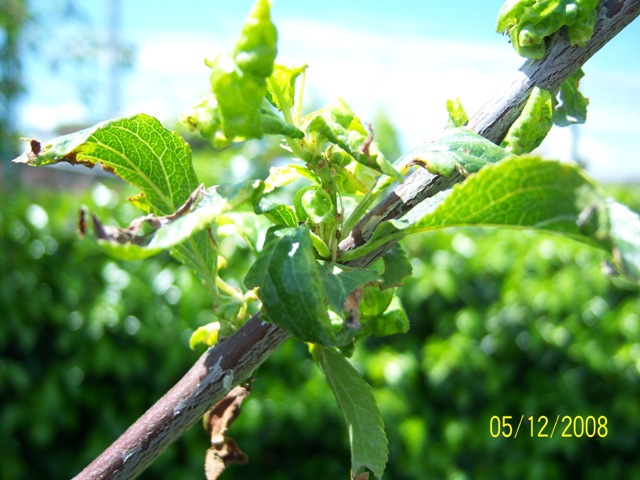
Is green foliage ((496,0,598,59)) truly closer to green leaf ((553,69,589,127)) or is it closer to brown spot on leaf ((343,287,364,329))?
green leaf ((553,69,589,127))

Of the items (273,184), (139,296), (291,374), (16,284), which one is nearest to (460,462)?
(291,374)

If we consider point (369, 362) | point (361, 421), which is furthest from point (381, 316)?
point (369, 362)

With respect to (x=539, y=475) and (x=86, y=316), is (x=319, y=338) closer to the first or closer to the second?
(x=86, y=316)

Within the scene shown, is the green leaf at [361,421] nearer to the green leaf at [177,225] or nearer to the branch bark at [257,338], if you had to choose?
the branch bark at [257,338]

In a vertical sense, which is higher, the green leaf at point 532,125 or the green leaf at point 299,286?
the green leaf at point 532,125

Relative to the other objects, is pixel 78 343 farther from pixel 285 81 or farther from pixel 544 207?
pixel 544 207

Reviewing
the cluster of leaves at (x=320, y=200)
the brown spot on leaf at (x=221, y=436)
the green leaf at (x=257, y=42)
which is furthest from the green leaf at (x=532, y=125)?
the brown spot on leaf at (x=221, y=436)
